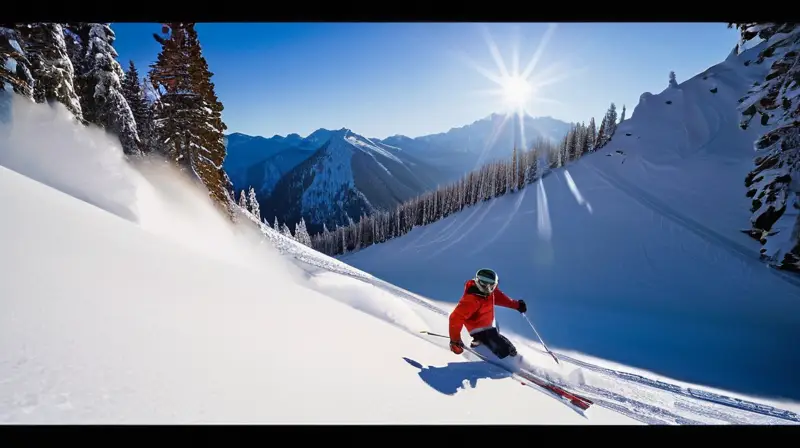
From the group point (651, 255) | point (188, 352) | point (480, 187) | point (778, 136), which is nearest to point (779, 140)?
point (778, 136)

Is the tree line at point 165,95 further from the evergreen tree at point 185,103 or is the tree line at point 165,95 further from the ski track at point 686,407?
the ski track at point 686,407

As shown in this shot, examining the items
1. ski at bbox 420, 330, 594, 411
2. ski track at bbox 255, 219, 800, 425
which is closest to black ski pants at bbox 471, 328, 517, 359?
ski at bbox 420, 330, 594, 411

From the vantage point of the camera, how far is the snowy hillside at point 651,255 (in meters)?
11.0

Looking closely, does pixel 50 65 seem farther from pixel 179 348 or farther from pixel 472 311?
pixel 472 311

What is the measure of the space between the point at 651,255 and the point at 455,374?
2298 centimetres

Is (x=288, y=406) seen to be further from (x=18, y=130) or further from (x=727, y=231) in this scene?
(x=727, y=231)

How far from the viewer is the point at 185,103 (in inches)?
694

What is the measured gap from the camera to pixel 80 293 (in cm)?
253

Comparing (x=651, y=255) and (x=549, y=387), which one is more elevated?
(x=651, y=255)

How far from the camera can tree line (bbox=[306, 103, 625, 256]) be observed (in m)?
50.8

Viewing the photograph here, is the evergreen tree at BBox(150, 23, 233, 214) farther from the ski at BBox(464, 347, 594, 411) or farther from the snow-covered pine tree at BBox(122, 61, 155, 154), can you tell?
the ski at BBox(464, 347, 594, 411)

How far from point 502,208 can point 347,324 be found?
127 feet

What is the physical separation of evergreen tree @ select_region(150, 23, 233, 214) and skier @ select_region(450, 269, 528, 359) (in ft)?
58.2
